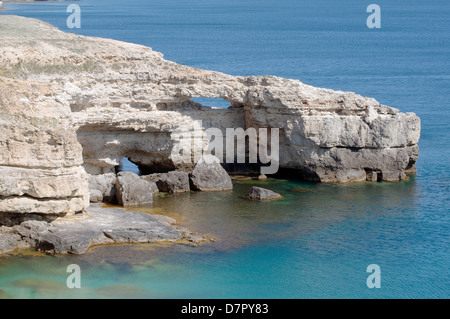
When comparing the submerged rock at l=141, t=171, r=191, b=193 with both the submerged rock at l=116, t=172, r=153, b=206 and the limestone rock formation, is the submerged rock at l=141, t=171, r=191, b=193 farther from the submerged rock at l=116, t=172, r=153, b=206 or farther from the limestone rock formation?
the limestone rock formation

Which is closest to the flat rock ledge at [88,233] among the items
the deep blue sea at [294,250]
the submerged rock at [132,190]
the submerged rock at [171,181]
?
the deep blue sea at [294,250]

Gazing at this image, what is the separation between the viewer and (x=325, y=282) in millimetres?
29281

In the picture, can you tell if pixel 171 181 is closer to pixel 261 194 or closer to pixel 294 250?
pixel 261 194

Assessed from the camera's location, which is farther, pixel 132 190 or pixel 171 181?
pixel 171 181

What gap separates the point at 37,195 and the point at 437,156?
29282 mm

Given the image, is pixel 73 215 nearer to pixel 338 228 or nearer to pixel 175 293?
pixel 175 293

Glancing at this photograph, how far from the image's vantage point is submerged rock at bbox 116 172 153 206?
37.8 m

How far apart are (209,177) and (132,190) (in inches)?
210

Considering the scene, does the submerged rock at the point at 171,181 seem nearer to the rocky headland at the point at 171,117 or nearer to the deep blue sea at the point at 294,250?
the rocky headland at the point at 171,117

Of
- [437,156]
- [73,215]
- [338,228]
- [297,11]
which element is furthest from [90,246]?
[297,11]

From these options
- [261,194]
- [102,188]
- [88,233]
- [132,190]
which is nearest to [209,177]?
[261,194]

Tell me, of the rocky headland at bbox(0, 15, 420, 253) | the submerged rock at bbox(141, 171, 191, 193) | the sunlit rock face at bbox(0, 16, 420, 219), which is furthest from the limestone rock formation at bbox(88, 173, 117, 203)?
the submerged rock at bbox(141, 171, 191, 193)

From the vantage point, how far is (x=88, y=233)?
31.4 metres

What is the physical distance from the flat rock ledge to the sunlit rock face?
725 centimetres
